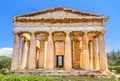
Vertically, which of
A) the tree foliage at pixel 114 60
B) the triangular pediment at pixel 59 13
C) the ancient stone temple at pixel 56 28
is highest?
the triangular pediment at pixel 59 13

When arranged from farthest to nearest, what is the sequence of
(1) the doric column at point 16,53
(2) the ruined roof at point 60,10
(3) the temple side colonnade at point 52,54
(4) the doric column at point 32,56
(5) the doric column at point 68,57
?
(2) the ruined roof at point 60,10
(1) the doric column at point 16,53
(4) the doric column at point 32,56
(3) the temple side colonnade at point 52,54
(5) the doric column at point 68,57

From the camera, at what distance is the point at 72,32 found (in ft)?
95.4

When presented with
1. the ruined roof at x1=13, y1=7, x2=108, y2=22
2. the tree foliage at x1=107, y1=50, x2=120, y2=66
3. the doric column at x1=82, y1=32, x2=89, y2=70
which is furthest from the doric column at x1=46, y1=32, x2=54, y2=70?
the tree foliage at x1=107, y1=50, x2=120, y2=66

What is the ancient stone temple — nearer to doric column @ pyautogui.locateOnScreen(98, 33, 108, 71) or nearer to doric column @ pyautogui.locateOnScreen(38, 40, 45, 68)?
doric column @ pyautogui.locateOnScreen(98, 33, 108, 71)

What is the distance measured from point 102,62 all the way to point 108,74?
2.36 metres

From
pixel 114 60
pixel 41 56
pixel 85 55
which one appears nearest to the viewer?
pixel 85 55

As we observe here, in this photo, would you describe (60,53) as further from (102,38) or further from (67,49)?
(102,38)

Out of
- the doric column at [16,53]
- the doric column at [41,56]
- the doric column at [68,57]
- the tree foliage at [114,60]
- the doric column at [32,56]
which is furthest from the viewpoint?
the tree foliage at [114,60]

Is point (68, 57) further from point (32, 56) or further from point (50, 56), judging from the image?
point (32, 56)

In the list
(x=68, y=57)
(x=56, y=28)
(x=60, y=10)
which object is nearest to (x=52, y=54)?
(x=68, y=57)

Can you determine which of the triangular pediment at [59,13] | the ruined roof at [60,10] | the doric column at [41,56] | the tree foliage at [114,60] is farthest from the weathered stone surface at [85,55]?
the tree foliage at [114,60]

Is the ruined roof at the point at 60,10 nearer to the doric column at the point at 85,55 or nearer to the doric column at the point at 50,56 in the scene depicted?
the doric column at the point at 85,55

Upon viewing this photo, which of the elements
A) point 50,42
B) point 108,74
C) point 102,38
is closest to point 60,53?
point 50,42

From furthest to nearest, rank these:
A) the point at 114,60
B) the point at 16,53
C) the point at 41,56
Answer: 1. the point at 114,60
2. the point at 41,56
3. the point at 16,53
